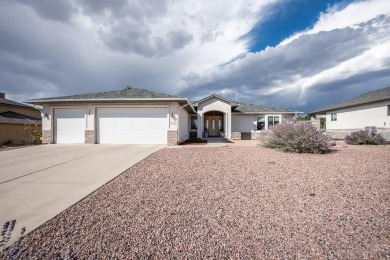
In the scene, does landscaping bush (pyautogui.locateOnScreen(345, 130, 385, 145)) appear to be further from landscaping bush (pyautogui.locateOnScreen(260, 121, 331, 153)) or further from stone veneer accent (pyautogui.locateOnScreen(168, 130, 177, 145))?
stone veneer accent (pyautogui.locateOnScreen(168, 130, 177, 145))

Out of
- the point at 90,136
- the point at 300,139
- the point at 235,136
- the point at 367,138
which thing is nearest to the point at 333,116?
the point at 367,138

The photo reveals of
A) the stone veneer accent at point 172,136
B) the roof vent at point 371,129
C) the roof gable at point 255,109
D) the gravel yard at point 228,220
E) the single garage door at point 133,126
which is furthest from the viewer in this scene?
the roof gable at point 255,109

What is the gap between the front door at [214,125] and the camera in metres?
21.2

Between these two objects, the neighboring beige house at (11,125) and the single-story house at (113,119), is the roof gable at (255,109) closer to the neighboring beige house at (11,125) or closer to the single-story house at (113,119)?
the single-story house at (113,119)

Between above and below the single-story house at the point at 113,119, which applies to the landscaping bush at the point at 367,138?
below

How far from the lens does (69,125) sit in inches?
517

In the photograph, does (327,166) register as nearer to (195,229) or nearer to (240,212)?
(240,212)

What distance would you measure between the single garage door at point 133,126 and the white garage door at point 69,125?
1470 millimetres

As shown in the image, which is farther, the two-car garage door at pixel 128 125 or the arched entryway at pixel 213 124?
the arched entryway at pixel 213 124

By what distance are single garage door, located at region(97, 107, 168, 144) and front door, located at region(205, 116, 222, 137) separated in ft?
31.2

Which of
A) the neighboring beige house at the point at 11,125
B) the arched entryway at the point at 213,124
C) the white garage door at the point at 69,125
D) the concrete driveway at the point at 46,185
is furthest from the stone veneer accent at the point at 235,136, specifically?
the neighboring beige house at the point at 11,125

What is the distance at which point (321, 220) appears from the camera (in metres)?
2.87

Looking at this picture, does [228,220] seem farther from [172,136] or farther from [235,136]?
[235,136]

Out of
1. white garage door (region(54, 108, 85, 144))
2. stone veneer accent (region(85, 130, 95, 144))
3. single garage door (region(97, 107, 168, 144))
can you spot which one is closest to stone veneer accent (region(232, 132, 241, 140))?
single garage door (region(97, 107, 168, 144))
